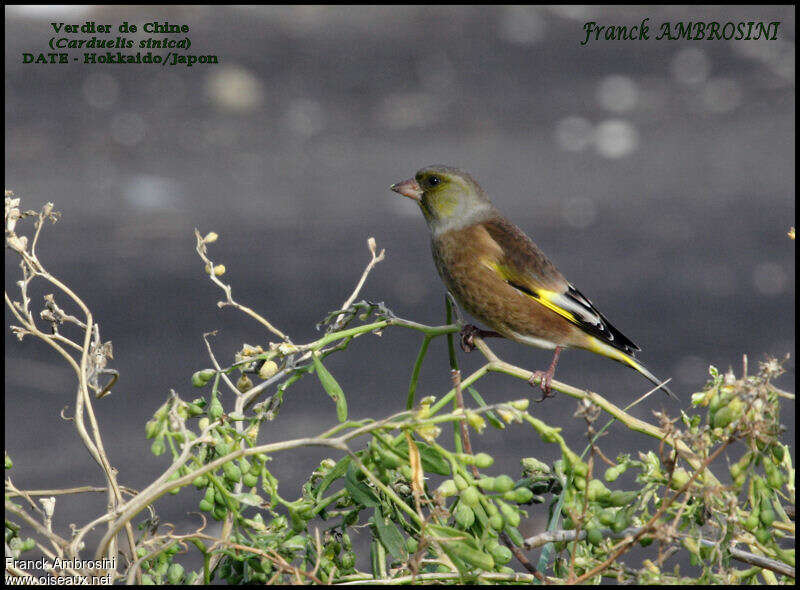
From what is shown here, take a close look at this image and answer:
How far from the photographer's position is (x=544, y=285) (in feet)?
6.01

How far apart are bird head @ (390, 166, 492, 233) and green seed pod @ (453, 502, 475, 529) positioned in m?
1.12

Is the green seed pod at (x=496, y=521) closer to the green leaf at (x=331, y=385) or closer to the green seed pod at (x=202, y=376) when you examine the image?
the green leaf at (x=331, y=385)

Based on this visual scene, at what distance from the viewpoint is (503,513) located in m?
0.87

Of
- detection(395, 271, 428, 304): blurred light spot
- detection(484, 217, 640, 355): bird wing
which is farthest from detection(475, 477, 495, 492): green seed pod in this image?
detection(395, 271, 428, 304): blurred light spot

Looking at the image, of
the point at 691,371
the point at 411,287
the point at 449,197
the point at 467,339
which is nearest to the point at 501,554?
the point at 467,339

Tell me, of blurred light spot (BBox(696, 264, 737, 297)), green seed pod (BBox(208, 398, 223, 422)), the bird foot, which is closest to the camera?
green seed pod (BBox(208, 398, 223, 422))

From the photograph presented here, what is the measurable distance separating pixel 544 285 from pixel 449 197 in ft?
0.91

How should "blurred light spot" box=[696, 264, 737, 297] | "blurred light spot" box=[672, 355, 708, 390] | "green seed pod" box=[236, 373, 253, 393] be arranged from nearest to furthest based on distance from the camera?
"green seed pod" box=[236, 373, 253, 393]
"blurred light spot" box=[672, 355, 708, 390]
"blurred light spot" box=[696, 264, 737, 297]

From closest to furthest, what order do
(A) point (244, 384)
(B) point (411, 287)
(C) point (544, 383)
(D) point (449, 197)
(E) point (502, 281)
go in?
(A) point (244, 384)
(C) point (544, 383)
(E) point (502, 281)
(D) point (449, 197)
(B) point (411, 287)

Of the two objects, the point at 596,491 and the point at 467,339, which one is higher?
the point at 467,339

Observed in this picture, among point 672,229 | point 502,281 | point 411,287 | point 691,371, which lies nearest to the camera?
point 502,281

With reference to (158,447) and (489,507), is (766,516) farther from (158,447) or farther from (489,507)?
(158,447)

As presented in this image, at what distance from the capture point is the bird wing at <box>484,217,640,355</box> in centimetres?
177

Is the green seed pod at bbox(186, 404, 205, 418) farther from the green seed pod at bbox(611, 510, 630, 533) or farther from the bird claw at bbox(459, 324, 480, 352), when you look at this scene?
the bird claw at bbox(459, 324, 480, 352)
